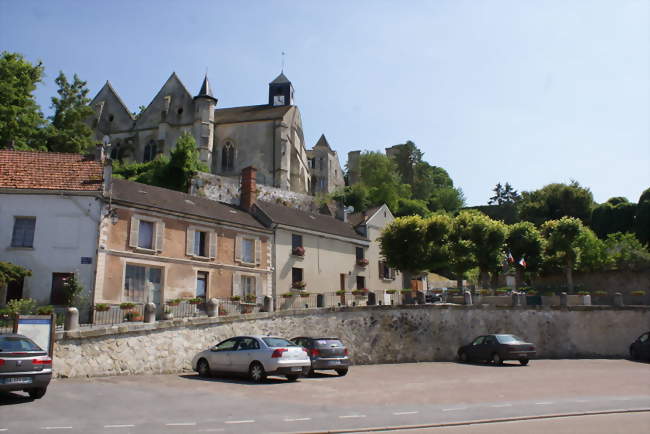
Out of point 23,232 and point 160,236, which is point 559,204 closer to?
point 160,236

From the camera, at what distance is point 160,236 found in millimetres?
25156

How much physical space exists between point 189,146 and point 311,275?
17744 mm

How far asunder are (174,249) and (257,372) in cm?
1221

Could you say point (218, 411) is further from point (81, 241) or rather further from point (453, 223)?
point (453, 223)

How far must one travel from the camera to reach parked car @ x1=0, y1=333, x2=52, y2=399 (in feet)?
34.5

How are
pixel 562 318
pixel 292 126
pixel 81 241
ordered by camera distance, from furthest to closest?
pixel 292 126
pixel 562 318
pixel 81 241

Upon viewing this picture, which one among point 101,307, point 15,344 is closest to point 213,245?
point 101,307

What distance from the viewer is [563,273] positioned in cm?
3903

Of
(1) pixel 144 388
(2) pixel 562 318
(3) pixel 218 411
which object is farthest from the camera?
(2) pixel 562 318

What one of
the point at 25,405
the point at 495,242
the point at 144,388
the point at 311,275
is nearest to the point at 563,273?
the point at 495,242

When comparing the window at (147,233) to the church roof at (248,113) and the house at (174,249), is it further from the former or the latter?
the church roof at (248,113)

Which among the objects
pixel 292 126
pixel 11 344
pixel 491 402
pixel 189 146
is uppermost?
pixel 292 126

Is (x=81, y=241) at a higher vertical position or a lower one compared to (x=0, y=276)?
higher

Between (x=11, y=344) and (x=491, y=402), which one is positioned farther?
(x=491, y=402)
